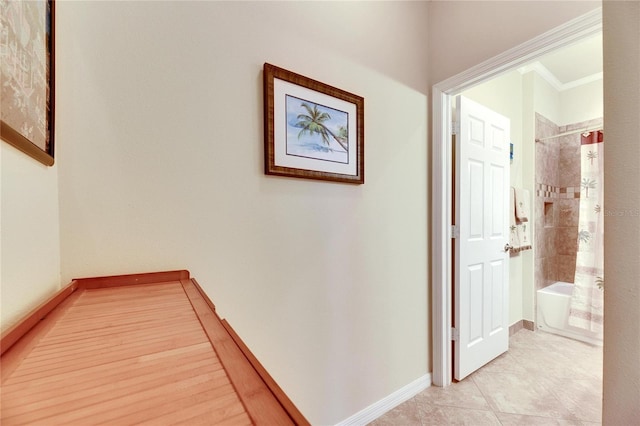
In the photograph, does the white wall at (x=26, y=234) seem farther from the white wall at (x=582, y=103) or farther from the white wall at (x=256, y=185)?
the white wall at (x=582, y=103)

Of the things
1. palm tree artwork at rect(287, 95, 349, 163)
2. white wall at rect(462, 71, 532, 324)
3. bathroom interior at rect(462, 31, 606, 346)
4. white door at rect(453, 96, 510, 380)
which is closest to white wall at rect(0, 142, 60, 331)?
palm tree artwork at rect(287, 95, 349, 163)

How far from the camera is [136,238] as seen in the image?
0.96 m

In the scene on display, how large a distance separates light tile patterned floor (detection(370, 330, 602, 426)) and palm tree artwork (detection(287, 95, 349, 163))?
1600 millimetres

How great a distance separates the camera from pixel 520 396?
177 cm

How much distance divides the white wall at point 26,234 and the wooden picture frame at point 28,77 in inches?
1.8

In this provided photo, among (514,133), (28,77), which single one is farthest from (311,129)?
(514,133)

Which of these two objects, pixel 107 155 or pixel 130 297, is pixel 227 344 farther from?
pixel 107 155

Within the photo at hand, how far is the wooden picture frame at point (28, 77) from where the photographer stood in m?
0.51

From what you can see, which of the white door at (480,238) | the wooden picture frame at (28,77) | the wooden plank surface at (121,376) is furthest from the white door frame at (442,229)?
the wooden picture frame at (28,77)

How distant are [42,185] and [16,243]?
0.25 meters

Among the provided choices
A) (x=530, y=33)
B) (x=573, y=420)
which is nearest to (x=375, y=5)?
(x=530, y=33)

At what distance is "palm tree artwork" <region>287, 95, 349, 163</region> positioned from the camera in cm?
129

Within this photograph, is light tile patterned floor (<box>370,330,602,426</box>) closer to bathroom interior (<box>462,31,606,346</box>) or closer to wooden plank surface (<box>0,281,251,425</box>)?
bathroom interior (<box>462,31,606,346</box>)

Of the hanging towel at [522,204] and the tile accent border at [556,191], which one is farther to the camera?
the tile accent border at [556,191]
